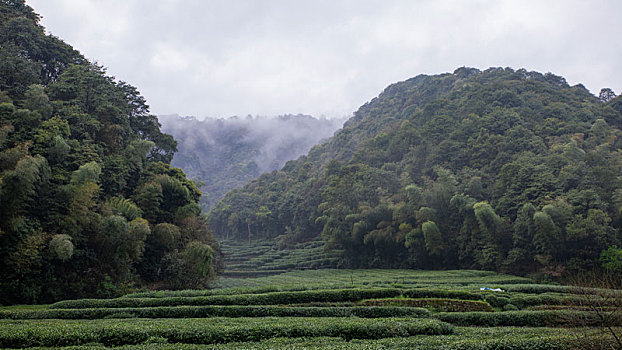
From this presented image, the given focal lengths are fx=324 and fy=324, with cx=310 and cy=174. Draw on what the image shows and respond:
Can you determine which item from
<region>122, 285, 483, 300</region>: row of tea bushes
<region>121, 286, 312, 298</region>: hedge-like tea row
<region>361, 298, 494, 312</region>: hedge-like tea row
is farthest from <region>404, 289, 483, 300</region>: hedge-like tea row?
<region>121, 286, 312, 298</region>: hedge-like tea row

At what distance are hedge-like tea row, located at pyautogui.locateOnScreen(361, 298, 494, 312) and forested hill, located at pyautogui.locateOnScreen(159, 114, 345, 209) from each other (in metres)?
110

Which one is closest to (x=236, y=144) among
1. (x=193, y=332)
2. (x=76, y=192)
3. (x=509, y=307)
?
(x=76, y=192)

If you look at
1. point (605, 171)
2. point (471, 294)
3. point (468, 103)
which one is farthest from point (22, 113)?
point (468, 103)

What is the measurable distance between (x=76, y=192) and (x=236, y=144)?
147 meters

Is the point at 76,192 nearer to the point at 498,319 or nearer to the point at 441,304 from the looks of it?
the point at 441,304

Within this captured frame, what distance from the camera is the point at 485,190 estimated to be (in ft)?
123

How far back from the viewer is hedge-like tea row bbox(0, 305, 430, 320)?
45.7 ft

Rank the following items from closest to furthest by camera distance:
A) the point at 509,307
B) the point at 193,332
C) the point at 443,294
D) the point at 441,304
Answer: the point at 193,332
the point at 509,307
the point at 441,304
the point at 443,294

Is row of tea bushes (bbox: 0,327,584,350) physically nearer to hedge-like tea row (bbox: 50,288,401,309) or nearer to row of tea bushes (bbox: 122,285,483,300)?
hedge-like tea row (bbox: 50,288,401,309)

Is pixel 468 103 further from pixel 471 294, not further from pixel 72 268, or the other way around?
pixel 72 268

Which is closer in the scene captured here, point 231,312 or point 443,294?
point 231,312

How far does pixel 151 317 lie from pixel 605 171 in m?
38.3

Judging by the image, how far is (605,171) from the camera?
3008cm

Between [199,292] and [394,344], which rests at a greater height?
[394,344]
